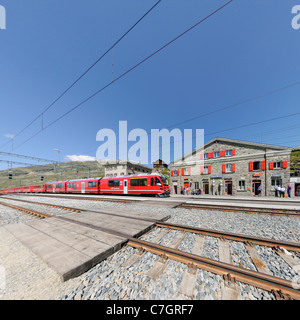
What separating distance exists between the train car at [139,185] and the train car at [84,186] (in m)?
1.86

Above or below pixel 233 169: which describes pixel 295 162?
above

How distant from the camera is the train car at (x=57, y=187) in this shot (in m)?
23.5

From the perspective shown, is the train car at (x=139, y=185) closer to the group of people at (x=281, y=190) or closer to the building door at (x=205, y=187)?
the building door at (x=205, y=187)

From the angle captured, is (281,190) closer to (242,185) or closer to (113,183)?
(242,185)

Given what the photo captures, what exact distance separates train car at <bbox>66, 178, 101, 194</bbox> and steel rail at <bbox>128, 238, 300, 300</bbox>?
17965 millimetres

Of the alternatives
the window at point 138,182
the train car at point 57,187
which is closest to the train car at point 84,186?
the train car at point 57,187

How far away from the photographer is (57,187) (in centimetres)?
2461

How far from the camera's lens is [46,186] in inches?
1073

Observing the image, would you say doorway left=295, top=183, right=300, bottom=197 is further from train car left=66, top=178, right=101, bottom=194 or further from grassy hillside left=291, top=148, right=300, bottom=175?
train car left=66, top=178, right=101, bottom=194

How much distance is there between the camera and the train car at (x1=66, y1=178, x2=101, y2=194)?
18919 millimetres

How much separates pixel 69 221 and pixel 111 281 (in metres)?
3.60

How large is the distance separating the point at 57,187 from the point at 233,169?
3239 cm

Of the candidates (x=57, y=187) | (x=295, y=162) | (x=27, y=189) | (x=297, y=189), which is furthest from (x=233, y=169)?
(x=27, y=189)
